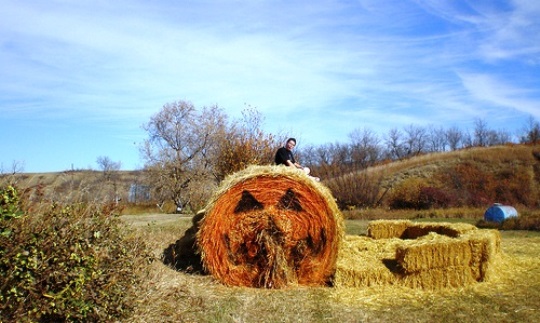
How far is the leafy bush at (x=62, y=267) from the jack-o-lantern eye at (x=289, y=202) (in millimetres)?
2988

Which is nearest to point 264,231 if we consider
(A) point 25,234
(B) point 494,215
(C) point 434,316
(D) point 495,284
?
(C) point 434,316

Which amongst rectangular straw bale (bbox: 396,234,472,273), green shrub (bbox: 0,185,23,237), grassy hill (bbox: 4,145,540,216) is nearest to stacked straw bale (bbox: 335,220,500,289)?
rectangular straw bale (bbox: 396,234,472,273)

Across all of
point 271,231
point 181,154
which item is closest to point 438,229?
point 271,231

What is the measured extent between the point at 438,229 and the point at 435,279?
2.84 metres

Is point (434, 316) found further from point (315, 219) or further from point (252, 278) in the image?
point (252, 278)

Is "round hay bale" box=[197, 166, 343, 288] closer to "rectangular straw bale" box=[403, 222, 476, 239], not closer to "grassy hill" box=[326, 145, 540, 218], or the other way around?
"rectangular straw bale" box=[403, 222, 476, 239]

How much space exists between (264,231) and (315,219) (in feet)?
2.66

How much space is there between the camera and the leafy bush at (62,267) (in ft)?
13.7

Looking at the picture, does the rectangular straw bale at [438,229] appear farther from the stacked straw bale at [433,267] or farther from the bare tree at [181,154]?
the bare tree at [181,154]

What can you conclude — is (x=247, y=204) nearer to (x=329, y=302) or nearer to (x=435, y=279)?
(x=329, y=302)

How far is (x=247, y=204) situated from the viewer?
770 centimetres

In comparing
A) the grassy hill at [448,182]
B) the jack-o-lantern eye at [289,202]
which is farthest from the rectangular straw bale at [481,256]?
the grassy hill at [448,182]

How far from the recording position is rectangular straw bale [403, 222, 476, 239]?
9.15 metres

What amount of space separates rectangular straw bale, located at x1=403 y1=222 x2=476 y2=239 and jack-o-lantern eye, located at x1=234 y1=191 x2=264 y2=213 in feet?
11.6
